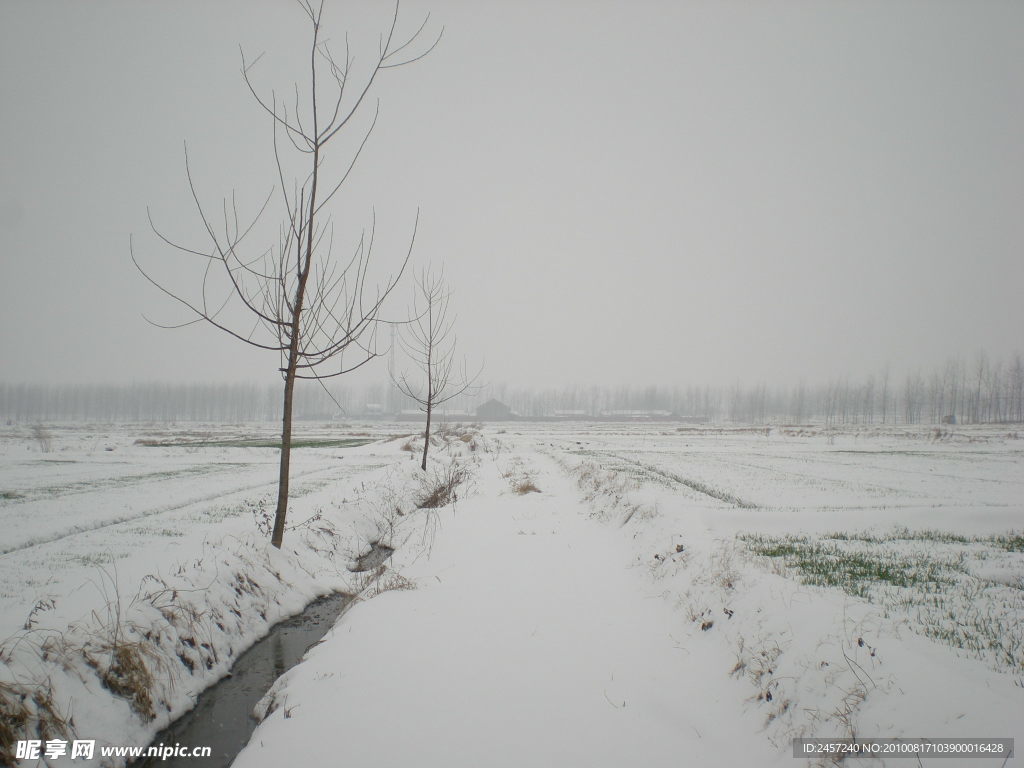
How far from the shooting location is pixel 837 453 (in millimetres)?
33656

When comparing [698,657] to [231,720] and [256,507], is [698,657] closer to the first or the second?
[231,720]

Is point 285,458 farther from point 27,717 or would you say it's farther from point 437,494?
point 437,494

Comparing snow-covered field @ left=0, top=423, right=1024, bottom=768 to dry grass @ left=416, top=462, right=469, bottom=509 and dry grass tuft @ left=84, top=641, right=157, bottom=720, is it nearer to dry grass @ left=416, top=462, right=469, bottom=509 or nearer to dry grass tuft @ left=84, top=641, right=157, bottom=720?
dry grass tuft @ left=84, top=641, right=157, bottom=720

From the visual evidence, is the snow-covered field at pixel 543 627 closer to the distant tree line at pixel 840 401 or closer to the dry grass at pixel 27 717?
the dry grass at pixel 27 717

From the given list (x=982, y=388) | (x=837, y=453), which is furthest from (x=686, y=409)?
(x=837, y=453)

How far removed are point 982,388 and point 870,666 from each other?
133 metres

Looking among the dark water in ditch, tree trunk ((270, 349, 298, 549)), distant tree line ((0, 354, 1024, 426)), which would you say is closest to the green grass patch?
the dark water in ditch

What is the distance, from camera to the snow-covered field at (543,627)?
12.0 ft

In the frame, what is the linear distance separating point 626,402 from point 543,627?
174 m

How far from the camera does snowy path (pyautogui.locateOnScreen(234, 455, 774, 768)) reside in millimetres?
3641

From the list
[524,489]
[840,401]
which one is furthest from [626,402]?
[524,489]

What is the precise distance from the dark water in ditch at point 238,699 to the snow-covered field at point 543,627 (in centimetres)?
16

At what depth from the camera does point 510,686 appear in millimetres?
4465

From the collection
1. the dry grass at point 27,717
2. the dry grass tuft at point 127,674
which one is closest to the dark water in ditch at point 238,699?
the dry grass tuft at point 127,674
